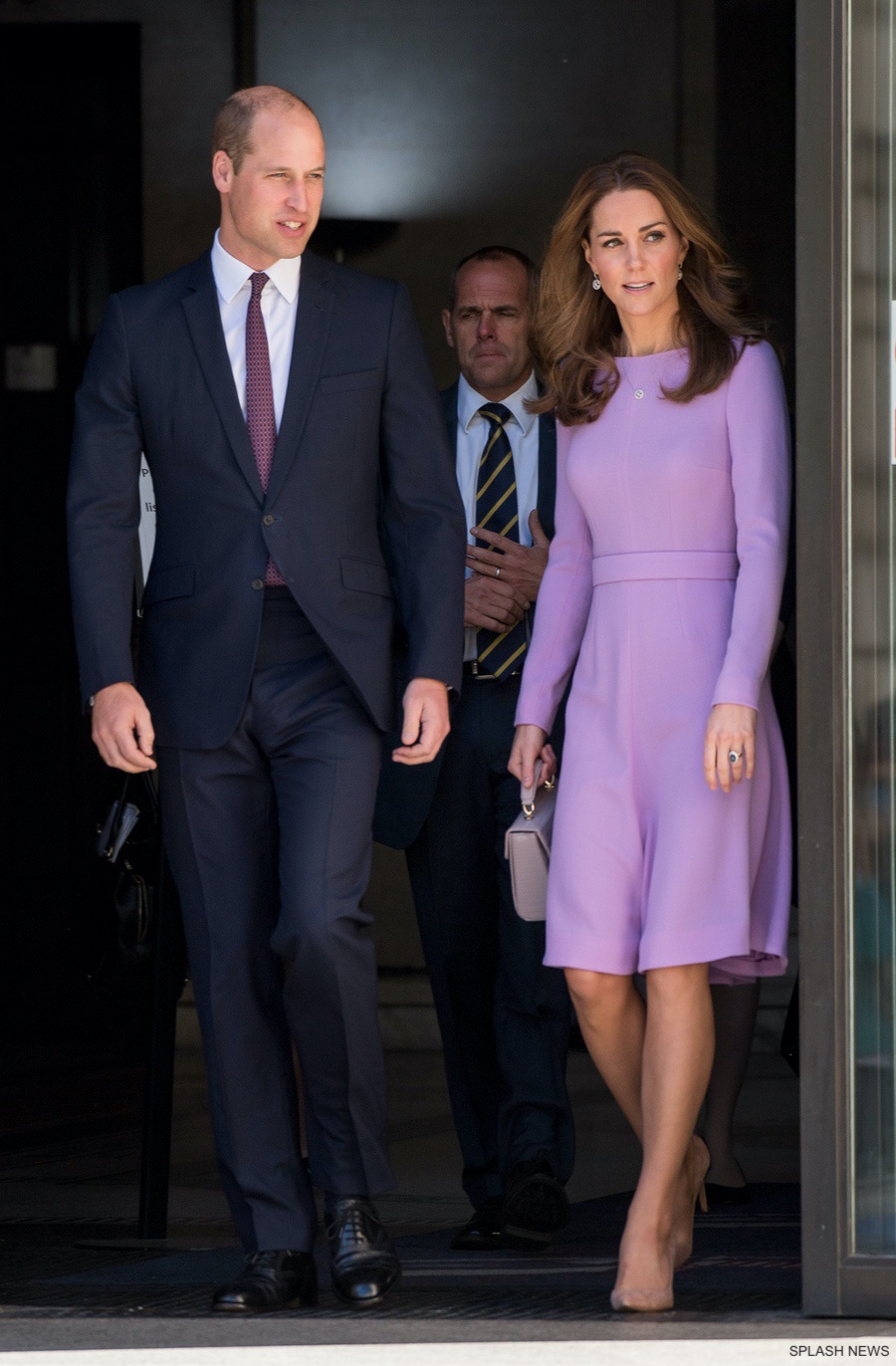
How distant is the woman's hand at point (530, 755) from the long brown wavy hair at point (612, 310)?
0.58 metres

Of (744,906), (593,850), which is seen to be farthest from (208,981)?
(744,906)

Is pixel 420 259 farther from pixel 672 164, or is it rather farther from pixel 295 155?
pixel 295 155

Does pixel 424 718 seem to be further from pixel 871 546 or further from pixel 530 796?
pixel 871 546

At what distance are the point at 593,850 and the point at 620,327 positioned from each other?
1020 millimetres

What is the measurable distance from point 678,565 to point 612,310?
23.2 inches

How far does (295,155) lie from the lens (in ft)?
12.4

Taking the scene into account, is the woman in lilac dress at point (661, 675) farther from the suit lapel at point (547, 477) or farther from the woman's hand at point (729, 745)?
the suit lapel at point (547, 477)

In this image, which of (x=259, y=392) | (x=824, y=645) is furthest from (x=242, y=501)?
(x=824, y=645)

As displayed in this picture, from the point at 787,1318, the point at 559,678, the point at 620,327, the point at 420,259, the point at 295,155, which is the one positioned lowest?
the point at 787,1318

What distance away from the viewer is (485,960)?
15.2ft

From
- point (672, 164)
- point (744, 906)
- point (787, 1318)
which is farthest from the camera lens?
point (672, 164)

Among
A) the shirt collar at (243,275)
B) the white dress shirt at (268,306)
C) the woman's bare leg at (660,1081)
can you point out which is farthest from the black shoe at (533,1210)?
the shirt collar at (243,275)

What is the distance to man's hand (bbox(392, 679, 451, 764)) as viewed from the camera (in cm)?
375

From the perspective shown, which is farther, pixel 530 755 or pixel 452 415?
pixel 452 415
